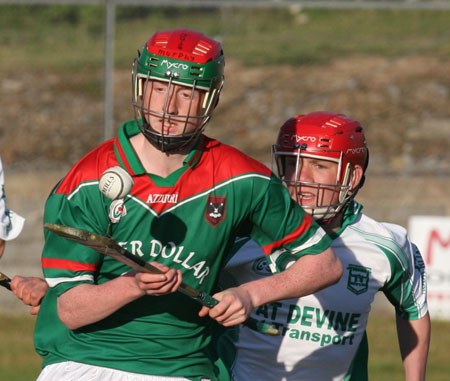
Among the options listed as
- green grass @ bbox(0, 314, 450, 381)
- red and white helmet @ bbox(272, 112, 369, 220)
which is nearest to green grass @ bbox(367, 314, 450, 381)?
green grass @ bbox(0, 314, 450, 381)

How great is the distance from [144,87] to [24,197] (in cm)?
625

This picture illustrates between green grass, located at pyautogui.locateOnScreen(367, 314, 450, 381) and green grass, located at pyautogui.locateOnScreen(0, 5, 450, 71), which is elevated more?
green grass, located at pyautogui.locateOnScreen(0, 5, 450, 71)

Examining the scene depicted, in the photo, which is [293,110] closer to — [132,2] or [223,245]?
[132,2]

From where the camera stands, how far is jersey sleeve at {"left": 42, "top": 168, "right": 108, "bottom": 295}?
10.7 ft

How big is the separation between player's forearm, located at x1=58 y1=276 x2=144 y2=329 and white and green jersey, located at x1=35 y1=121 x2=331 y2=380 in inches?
2.2

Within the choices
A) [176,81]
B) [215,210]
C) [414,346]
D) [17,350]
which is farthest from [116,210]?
[17,350]

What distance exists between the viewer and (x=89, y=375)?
3383mm

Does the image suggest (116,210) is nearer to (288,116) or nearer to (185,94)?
(185,94)

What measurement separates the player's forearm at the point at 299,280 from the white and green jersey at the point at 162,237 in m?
0.05

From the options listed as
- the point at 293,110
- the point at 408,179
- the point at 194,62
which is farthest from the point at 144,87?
the point at 293,110

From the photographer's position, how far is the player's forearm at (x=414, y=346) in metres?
4.53

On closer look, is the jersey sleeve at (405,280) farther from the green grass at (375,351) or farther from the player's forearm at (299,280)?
the green grass at (375,351)

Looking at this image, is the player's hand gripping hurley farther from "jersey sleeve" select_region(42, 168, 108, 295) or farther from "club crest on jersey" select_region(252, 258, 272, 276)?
"club crest on jersey" select_region(252, 258, 272, 276)

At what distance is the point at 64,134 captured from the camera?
11.0 metres
